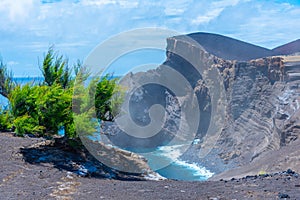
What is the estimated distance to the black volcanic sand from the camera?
38.5 ft

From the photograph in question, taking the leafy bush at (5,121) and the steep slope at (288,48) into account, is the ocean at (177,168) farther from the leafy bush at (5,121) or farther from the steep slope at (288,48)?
the steep slope at (288,48)

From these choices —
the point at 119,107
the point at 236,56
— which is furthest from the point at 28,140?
the point at 236,56

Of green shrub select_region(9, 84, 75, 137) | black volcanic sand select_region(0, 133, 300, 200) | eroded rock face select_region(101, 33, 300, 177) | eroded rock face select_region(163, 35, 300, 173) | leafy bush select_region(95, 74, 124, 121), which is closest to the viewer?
black volcanic sand select_region(0, 133, 300, 200)

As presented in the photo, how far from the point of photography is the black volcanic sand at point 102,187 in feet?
38.5

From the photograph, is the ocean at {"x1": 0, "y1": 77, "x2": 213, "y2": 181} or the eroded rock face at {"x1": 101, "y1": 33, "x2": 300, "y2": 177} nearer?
the ocean at {"x1": 0, "y1": 77, "x2": 213, "y2": 181}

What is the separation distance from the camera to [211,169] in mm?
69875

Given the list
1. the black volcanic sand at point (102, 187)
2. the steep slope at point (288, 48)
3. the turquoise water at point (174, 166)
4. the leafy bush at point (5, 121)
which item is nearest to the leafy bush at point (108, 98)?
the black volcanic sand at point (102, 187)

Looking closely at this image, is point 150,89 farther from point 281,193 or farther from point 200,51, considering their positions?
point 281,193

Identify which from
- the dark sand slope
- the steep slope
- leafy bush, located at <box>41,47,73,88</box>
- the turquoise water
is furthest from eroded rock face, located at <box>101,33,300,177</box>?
leafy bush, located at <box>41,47,73,88</box>

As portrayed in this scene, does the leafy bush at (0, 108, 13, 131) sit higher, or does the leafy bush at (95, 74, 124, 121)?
the leafy bush at (95, 74, 124, 121)

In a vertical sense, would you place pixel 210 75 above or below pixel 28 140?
above

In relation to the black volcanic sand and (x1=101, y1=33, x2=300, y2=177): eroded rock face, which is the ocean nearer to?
(x1=101, y1=33, x2=300, y2=177): eroded rock face

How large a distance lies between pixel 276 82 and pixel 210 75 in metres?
26.3

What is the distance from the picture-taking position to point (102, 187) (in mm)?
12898
